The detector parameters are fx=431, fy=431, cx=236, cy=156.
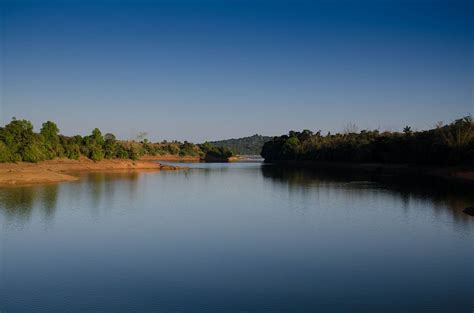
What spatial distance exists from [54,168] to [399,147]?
57.2 metres

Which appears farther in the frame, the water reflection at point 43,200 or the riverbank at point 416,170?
the riverbank at point 416,170

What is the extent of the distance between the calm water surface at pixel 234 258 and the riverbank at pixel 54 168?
→ 17.5m

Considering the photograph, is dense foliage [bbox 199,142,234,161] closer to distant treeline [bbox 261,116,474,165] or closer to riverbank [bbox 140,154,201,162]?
riverbank [bbox 140,154,201,162]

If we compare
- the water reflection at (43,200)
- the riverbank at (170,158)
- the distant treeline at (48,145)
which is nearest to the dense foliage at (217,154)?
the riverbank at (170,158)

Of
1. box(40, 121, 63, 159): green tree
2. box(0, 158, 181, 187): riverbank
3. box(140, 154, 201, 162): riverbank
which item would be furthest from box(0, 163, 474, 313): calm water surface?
box(140, 154, 201, 162): riverbank

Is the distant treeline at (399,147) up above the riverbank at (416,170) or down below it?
above

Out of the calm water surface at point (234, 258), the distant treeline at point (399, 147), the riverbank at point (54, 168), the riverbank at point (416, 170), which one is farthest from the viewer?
the distant treeline at point (399, 147)

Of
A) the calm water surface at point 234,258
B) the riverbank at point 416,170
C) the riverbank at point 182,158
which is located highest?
the riverbank at point 182,158

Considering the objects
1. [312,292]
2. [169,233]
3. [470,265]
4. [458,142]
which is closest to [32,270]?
[169,233]

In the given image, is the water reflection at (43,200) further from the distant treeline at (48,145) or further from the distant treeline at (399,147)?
the distant treeline at (399,147)

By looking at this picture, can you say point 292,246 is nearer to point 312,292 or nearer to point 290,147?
point 312,292

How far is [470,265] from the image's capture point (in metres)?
14.1

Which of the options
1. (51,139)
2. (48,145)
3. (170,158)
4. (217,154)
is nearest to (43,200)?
(48,145)

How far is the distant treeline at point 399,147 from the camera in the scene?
5681cm
